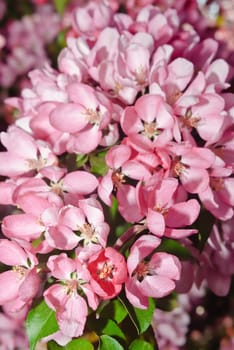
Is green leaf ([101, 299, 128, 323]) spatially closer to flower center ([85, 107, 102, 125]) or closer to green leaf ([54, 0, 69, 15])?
Answer: flower center ([85, 107, 102, 125])

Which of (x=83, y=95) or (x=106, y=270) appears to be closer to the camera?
(x=106, y=270)

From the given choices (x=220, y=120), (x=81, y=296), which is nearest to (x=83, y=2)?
(x=220, y=120)

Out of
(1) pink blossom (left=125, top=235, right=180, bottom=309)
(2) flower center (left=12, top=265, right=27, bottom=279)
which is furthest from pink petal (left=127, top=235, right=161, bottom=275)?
(2) flower center (left=12, top=265, right=27, bottom=279)

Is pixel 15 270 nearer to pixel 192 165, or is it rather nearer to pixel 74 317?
pixel 74 317

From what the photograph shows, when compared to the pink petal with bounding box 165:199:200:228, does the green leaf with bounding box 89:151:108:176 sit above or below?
above

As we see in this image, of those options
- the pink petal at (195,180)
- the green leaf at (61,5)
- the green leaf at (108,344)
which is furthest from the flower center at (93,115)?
the green leaf at (61,5)

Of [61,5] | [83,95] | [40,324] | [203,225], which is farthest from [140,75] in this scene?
[61,5]

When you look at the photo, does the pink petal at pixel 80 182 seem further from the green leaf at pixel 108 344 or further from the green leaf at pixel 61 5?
the green leaf at pixel 61 5
